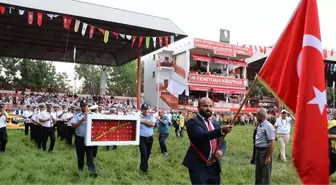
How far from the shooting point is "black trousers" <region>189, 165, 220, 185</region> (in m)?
4.23

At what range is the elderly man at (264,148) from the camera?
21.6ft

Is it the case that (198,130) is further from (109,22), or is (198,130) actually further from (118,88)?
(118,88)

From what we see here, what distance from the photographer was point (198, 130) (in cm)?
419

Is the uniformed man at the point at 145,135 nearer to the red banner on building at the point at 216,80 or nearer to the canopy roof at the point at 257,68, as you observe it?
the red banner on building at the point at 216,80

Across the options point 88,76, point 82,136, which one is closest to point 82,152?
point 82,136

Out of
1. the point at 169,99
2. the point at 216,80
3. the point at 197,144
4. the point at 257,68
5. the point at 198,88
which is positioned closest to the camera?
the point at 197,144

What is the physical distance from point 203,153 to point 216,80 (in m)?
32.9

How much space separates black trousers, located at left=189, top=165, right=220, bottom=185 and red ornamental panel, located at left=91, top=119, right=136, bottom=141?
152 inches

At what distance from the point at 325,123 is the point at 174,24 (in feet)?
72.1

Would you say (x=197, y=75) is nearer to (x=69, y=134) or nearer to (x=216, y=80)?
(x=216, y=80)

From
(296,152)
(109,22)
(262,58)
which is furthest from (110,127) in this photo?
(262,58)

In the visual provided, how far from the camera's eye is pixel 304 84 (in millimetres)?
3619

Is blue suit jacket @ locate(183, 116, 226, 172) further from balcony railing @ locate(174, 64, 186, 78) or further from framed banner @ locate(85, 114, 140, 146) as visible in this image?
balcony railing @ locate(174, 64, 186, 78)

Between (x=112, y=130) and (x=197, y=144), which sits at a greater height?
(x=197, y=144)
